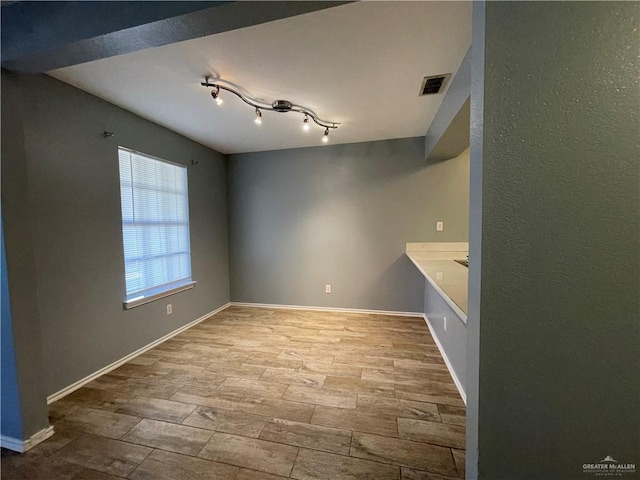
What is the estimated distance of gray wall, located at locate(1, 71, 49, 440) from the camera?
1357mm

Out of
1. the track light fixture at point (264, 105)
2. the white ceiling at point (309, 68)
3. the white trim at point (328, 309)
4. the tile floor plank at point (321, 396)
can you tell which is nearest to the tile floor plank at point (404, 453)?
the tile floor plank at point (321, 396)

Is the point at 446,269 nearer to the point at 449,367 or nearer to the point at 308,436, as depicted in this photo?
the point at 449,367

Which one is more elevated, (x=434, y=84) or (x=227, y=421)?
(x=434, y=84)

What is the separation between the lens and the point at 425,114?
2621 mm

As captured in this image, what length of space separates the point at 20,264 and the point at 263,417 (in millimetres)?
1733

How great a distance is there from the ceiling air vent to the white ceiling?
59 mm

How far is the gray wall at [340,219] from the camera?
3428 millimetres

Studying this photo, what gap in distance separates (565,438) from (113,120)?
11.7 feet

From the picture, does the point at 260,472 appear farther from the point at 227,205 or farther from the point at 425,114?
the point at 227,205

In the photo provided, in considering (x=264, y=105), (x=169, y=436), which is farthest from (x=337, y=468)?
(x=264, y=105)

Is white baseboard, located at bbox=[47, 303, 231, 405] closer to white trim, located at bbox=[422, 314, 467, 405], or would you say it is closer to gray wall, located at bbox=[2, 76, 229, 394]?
gray wall, located at bbox=[2, 76, 229, 394]

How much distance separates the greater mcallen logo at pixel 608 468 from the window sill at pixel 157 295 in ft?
10.6

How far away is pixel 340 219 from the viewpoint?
3697 mm

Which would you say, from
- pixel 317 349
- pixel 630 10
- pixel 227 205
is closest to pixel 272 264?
pixel 227 205
